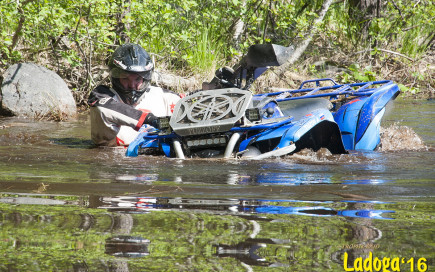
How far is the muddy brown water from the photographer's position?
2.53 m

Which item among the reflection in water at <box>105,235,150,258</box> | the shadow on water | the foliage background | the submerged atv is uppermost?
the foliage background

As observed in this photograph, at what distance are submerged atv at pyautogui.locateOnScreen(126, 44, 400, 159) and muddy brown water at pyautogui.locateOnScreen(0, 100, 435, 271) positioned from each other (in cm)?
20

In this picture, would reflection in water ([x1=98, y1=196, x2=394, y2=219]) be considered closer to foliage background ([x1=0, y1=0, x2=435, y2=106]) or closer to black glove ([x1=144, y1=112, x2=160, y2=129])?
black glove ([x1=144, y1=112, x2=160, y2=129])

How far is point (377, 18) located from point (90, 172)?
11157mm

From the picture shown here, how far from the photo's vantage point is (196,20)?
44.8 ft

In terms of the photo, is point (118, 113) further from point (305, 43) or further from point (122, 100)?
point (305, 43)

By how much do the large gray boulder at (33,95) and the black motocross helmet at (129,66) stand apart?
4080 millimetres

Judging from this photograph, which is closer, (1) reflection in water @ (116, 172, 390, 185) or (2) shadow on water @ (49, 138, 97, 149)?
(1) reflection in water @ (116, 172, 390, 185)

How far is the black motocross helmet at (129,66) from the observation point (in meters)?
7.12

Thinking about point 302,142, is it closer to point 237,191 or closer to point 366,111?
point 366,111

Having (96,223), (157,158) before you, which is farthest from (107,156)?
(96,223)

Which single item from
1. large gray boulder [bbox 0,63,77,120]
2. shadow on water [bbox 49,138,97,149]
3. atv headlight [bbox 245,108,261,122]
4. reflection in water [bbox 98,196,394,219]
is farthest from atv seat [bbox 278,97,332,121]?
large gray boulder [bbox 0,63,77,120]

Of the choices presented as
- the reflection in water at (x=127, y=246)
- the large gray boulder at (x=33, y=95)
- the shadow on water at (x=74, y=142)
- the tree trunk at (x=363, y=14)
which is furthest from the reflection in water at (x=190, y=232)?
the tree trunk at (x=363, y=14)

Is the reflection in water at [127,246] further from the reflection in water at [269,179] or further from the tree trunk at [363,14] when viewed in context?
the tree trunk at [363,14]
